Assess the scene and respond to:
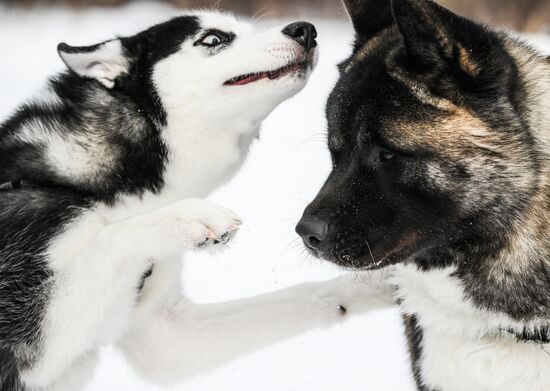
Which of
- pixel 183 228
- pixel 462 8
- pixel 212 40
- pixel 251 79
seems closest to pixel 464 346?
pixel 183 228

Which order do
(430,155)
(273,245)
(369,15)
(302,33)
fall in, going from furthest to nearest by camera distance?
(273,245) < (302,33) < (369,15) < (430,155)

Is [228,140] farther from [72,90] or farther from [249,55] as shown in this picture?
[72,90]

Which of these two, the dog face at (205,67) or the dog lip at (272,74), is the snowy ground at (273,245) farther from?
the dog lip at (272,74)

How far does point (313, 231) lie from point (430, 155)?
51cm

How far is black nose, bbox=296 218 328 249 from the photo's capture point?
2891 mm

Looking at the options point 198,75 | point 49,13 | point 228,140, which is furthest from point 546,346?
point 49,13

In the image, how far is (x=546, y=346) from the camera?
284 cm

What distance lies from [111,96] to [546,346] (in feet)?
7.20

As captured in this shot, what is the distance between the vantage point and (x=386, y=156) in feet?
9.27

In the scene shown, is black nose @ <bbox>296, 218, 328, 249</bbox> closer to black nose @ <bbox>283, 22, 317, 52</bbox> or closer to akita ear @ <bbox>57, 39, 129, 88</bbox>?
black nose @ <bbox>283, 22, 317, 52</bbox>

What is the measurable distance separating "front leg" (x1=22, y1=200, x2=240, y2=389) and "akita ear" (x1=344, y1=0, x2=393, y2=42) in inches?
39.4

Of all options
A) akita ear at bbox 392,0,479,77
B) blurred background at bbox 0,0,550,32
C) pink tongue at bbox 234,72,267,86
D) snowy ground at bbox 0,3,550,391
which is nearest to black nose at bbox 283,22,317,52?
pink tongue at bbox 234,72,267,86

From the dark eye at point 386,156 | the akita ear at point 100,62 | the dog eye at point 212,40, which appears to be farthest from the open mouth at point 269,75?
the dark eye at point 386,156

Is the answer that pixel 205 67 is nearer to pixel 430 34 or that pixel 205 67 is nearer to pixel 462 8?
pixel 430 34
